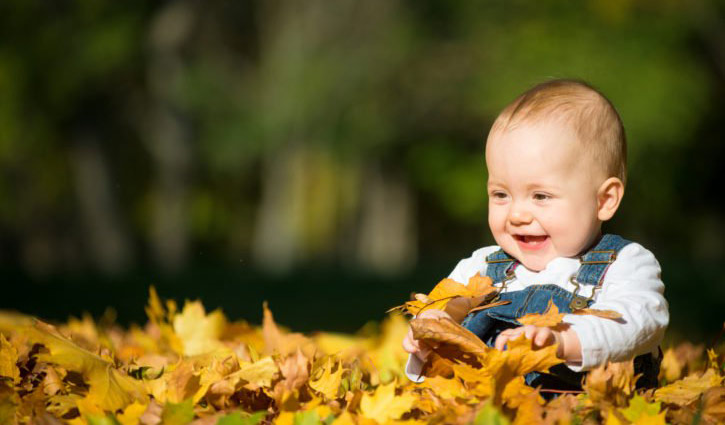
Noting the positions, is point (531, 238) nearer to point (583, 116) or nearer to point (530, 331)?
point (583, 116)

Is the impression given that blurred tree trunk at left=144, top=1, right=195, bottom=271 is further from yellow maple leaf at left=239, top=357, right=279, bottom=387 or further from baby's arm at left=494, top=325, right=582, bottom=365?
baby's arm at left=494, top=325, right=582, bottom=365

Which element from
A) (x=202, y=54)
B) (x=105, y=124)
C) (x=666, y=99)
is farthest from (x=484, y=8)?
(x=105, y=124)

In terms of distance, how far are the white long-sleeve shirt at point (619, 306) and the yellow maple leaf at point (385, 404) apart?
257mm

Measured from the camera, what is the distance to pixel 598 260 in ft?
7.31

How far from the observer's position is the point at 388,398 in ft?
6.28

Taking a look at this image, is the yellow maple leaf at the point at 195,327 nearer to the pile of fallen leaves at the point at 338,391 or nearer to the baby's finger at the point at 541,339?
the pile of fallen leaves at the point at 338,391

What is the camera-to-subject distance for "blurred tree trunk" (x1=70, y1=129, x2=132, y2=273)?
22953mm

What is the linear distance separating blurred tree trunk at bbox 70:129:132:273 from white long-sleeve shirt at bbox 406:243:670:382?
826 inches

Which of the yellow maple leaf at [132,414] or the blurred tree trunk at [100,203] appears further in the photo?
the blurred tree trunk at [100,203]

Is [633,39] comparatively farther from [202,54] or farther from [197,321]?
[197,321]

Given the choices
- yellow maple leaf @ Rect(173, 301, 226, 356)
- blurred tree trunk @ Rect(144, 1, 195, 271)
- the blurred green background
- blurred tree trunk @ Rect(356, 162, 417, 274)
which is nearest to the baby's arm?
yellow maple leaf @ Rect(173, 301, 226, 356)

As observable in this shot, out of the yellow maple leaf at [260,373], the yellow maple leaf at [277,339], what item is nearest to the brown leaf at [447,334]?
the yellow maple leaf at [260,373]

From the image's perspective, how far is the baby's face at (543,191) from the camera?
2.20 metres

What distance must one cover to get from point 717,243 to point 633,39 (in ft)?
39.1
